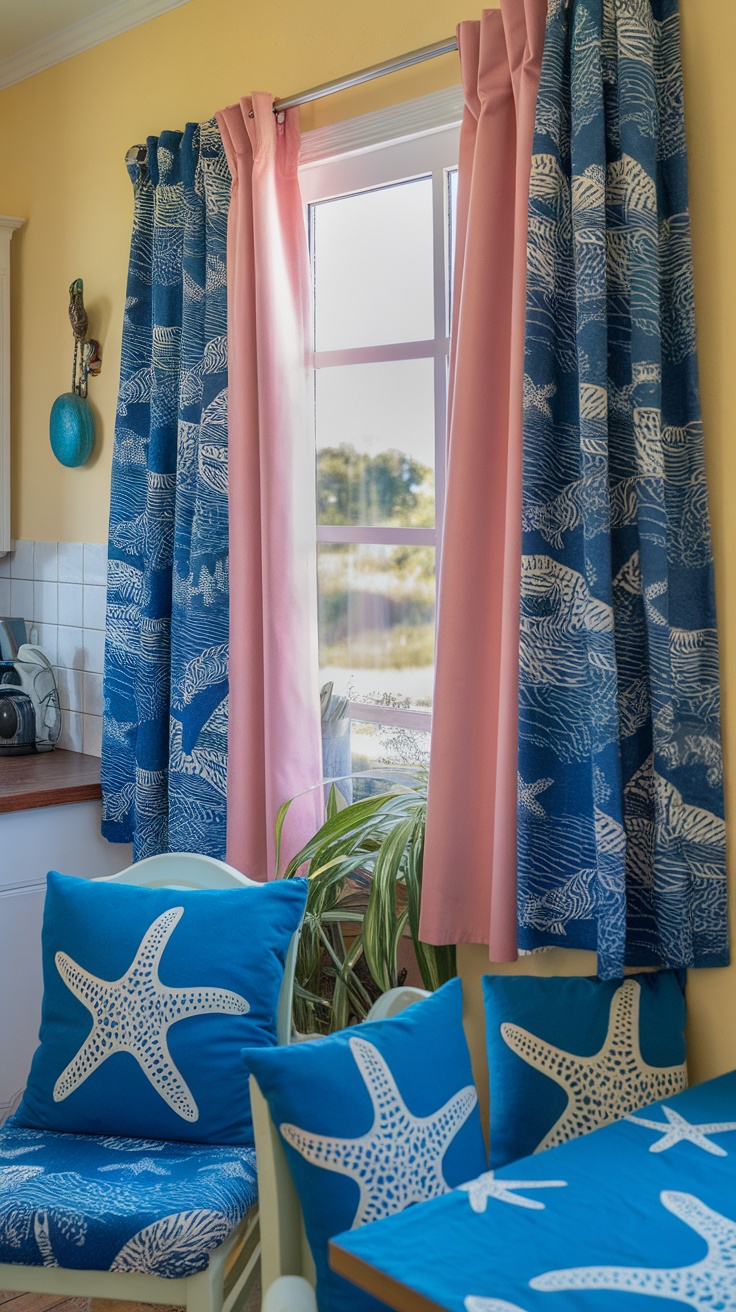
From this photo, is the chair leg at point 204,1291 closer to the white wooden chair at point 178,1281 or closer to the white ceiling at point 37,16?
the white wooden chair at point 178,1281

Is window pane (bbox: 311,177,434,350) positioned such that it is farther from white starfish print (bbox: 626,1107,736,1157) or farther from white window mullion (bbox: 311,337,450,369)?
white starfish print (bbox: 626,1107,736,1157)

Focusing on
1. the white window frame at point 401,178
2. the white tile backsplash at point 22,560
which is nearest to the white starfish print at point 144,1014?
the white window frame at point 401,178

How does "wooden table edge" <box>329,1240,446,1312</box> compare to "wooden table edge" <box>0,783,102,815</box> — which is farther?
"wooden table edge" <box>0,783,102,815</box>

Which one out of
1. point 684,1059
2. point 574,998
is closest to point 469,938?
point 574,998

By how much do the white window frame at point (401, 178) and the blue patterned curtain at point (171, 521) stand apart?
0.24 metres

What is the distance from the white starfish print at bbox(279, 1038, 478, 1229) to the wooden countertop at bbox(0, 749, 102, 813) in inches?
54.7

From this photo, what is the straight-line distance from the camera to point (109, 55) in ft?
9.65

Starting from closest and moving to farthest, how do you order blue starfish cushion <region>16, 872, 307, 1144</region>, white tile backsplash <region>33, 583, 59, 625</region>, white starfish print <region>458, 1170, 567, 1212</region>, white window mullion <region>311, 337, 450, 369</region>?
1. white starfish print <region>458, 1170, 567, 1212</region>
2. blue starfish cushion <region>16, 872, 307, 1144</region>
3. white window mullion <region>311, 337, 450, 369</region>
4. white tile backsplash <region>33, 583, 59, 625</region>

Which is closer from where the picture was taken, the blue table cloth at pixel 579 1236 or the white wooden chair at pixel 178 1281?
the blue table cloth at pixel 579 1236

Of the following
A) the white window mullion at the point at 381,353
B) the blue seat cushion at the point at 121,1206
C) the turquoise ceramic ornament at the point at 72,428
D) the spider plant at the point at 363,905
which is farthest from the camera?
the turquoise ceramic ornament at the point at 72,428

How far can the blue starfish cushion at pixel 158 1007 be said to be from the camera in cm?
182

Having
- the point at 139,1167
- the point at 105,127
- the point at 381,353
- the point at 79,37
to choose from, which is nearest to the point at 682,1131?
the point at 139,1167

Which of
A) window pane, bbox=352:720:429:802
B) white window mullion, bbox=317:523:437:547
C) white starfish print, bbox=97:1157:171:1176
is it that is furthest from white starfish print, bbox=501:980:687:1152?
white window mullion, bbox=317:523:437:547

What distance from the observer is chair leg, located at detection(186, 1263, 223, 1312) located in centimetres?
159
